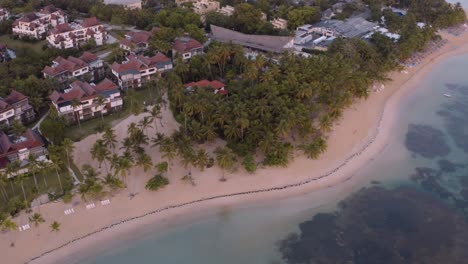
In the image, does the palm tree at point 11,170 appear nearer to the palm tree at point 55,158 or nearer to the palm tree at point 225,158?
the palm tree at point 55,158

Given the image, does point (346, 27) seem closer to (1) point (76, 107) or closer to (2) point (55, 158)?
(1) point (76, 107)

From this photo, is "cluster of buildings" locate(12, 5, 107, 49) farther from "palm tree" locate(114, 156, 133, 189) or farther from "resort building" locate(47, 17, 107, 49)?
"palm tree" locate(114, 156, 133, 189)

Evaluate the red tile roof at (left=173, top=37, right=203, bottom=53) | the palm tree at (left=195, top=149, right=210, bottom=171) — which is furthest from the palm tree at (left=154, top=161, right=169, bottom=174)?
the red tile roof at (left=173, top=37, right=203, bottom=53)

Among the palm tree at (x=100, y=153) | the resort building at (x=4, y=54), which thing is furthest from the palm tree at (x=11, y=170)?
the resort building at (x=4, y=54)

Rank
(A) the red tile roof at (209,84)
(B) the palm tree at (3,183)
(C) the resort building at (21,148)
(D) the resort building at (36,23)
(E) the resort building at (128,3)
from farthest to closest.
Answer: (E) the resort building at (128,3), (D) the resort building at (36,23), (A) the red tile roof at (209,84), (C) the resort building at (21,148), (B) the palm tree at (3,183)

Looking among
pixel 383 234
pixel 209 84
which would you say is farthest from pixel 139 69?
pixel 383 234

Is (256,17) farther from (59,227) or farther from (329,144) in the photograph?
(59,227)

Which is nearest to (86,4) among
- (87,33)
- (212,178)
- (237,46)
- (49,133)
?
(87,33)
